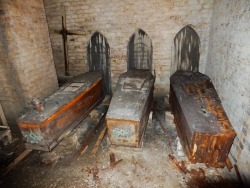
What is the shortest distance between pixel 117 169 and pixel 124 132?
2.85ft

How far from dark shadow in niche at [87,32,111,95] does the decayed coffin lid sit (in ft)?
4.95

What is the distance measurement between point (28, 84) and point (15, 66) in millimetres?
643

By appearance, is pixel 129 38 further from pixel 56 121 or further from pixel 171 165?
pixel 171 165

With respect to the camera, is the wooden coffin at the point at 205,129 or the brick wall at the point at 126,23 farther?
the brick wall at the point at 126,23

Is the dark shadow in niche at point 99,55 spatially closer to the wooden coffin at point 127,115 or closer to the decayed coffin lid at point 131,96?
the decayed coffin lid at point 131,96

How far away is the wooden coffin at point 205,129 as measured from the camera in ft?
11.8

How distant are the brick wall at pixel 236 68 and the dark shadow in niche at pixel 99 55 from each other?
4.02 metres

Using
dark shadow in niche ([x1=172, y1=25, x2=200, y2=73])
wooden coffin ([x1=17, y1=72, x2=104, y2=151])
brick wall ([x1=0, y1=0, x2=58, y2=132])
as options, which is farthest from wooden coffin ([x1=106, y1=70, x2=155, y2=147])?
brick wall ([x1=0, y1=0, x2=58, y2=132])

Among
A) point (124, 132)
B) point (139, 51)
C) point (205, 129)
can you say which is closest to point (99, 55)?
point (139, 51)

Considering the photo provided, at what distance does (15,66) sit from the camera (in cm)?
511

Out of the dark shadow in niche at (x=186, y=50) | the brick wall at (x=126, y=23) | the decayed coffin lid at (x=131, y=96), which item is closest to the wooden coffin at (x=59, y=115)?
the decayed coffin lid at (x=131, y=96)

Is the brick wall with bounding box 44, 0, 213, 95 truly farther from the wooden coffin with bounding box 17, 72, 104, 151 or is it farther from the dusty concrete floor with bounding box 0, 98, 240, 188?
the dusty concrete floor with bounding box 0, 98, 240, 188

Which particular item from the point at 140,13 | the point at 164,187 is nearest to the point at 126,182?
the point at 164,187

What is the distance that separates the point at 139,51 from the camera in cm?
691
